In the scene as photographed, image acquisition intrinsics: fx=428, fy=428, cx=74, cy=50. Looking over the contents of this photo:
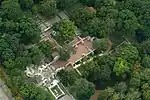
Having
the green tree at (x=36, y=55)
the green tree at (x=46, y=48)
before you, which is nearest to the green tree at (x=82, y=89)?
the green tree at (x=36, y=55)

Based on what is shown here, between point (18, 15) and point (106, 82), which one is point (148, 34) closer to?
point (106, 82)

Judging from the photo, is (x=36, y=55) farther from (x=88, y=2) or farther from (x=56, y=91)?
(x=88, y=2)

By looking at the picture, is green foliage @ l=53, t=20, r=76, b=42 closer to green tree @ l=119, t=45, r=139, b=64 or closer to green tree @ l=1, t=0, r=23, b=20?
green tree @ l=1, t=0, r=23, b=20

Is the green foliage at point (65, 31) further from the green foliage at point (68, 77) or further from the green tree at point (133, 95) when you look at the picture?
the green tree at point (133, 95)

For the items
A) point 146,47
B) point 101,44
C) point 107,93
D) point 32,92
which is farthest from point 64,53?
point 146,47

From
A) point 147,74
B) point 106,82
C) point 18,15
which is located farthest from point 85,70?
point 18,15

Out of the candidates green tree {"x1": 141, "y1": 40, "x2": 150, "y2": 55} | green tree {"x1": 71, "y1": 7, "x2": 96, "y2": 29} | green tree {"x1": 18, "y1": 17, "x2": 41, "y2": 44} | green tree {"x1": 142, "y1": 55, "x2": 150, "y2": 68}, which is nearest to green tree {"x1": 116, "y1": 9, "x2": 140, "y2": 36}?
green tree {"x1": 141, "y1": 40, "x2": 150, "y2": 55}
